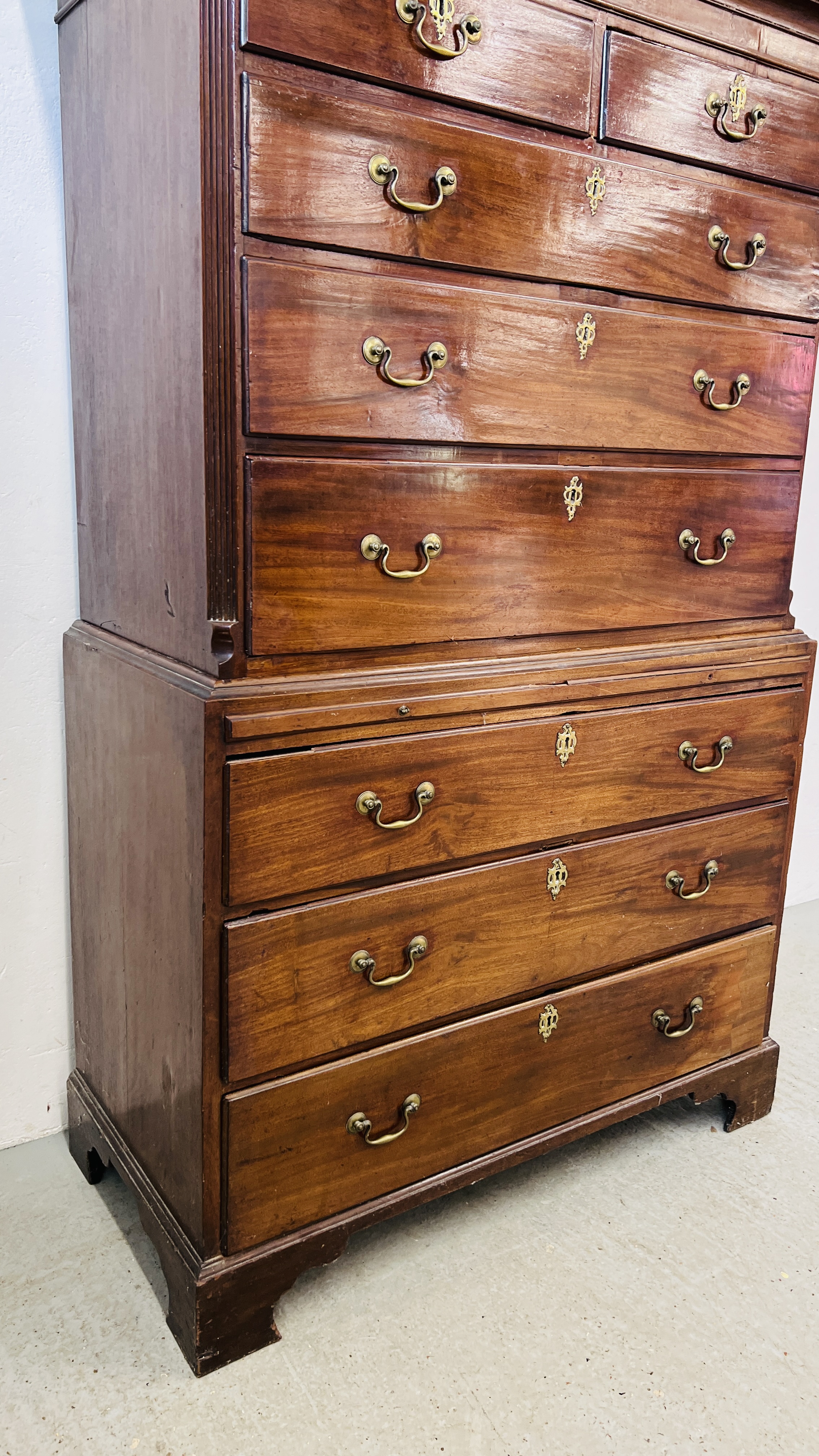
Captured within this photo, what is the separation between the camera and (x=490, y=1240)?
1742mm

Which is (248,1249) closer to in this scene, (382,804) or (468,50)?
(382,804)

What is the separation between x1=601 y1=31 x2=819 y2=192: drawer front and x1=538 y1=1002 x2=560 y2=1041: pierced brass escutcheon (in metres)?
1.31

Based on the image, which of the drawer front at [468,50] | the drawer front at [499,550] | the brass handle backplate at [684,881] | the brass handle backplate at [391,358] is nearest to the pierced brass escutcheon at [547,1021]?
the brass handle backplate at [684,881]

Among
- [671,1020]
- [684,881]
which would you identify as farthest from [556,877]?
[671,1020]

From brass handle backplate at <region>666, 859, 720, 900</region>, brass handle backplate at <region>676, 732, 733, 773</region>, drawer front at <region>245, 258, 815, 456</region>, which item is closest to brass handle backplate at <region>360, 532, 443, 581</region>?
drawer front at <region>245, 258, 815, 456</region>

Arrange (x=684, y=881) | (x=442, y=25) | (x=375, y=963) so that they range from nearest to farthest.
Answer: (x=442, y=25), (x=375, y=963), (x=684, y=881)

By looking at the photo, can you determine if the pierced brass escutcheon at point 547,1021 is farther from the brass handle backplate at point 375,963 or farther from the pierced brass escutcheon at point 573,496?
the pierced brass escutcheon at point 573,496

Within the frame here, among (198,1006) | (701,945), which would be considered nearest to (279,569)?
(198,1006)

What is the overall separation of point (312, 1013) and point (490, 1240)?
23.2 inches

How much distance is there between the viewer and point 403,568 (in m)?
1.44

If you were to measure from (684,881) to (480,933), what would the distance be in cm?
46

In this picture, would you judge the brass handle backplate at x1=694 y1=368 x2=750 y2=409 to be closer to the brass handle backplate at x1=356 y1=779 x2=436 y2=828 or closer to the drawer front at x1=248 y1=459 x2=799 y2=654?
the drawer front at x1=248 y1=459 x2=799 y2=654

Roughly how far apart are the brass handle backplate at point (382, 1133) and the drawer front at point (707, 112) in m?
1.42

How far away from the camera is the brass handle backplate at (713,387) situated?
1.67 meters
